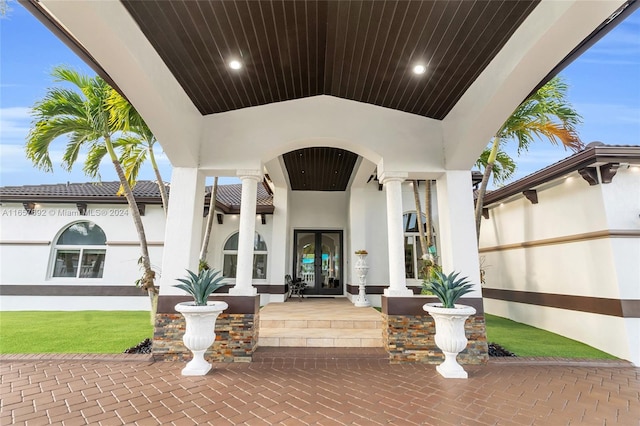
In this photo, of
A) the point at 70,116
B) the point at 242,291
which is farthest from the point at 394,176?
the point at 70,116

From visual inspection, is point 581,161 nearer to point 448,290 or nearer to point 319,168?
point 448,290

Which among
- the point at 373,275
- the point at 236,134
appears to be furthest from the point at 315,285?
the point at 236,134

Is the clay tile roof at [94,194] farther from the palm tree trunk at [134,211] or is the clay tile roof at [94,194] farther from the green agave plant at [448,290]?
the green agave plant at [448,290]

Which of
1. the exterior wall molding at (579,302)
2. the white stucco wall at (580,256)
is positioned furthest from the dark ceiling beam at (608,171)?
the exterior wall molding at (579,302)

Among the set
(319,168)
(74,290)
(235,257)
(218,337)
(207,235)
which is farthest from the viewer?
(235,257)

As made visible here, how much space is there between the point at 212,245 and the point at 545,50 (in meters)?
9.29

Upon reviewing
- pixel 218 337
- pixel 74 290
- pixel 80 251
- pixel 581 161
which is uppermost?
pixel 581 161

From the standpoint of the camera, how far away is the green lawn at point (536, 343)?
15.8 feet

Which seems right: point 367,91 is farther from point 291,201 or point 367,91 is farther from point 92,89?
point 291,201

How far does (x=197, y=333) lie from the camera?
3850 millimetres

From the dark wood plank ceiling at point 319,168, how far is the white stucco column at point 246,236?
7.60 feet

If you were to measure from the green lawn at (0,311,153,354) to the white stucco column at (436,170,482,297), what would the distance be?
5605 mm

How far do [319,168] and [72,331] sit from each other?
6622 millimetres

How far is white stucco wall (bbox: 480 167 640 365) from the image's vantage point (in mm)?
4914
